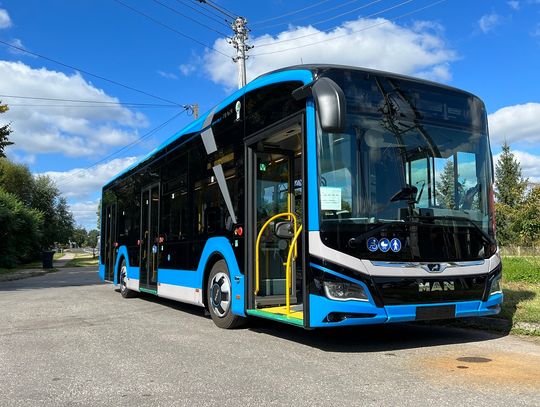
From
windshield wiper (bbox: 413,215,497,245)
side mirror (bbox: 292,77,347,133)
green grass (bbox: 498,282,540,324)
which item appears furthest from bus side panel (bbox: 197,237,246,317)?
green grass (bbox: 498,282,540,324)

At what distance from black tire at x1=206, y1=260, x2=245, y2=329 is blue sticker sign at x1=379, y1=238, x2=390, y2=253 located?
2.69 metres

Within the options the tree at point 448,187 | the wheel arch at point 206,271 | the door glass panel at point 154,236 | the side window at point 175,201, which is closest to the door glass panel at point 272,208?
the wheel arch at point 206,271

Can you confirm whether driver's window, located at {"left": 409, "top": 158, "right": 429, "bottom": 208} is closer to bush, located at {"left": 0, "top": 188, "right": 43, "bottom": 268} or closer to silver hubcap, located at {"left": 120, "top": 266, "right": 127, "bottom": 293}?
silver hubcap, located at {"left": 120, "top": 266, "right": 127, "bottom": 293}

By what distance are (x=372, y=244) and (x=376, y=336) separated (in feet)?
7.28

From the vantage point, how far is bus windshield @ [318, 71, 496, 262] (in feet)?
18.9

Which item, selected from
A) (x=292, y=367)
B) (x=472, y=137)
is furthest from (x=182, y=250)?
(x=472, y=137)

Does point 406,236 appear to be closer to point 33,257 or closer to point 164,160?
point 164,160

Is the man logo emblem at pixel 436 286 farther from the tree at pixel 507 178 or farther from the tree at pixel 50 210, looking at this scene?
the tree at pixel 507 178

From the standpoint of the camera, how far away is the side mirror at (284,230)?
6.79 m

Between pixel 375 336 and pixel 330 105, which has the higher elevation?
pixel 330 105

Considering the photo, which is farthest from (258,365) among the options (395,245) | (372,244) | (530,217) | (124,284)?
(530,217)

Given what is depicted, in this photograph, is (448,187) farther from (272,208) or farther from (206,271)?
(206,271)

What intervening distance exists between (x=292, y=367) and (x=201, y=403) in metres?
1.43

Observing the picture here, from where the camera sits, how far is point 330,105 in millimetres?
5414
